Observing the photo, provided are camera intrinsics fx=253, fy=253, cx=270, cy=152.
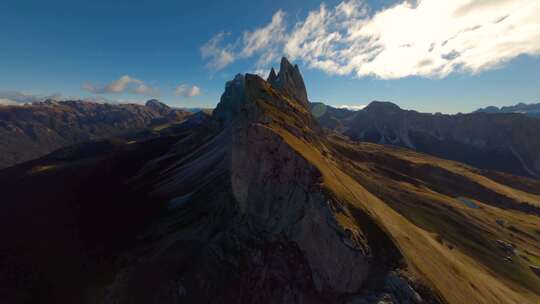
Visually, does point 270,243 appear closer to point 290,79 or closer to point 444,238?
point 444,238

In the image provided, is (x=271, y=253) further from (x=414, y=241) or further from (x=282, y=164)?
(x=414, y=241)

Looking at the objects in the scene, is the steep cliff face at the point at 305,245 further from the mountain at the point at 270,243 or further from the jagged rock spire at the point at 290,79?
the jagged rock spire at the point at 290,79

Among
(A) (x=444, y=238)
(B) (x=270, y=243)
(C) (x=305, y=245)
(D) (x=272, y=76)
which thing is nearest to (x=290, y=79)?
(D) (x=272, y=76)

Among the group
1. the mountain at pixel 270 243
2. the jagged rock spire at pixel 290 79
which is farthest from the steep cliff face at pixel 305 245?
the jagged rock spire at pixel 290 79

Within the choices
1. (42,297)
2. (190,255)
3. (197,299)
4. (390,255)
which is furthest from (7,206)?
(390,255)

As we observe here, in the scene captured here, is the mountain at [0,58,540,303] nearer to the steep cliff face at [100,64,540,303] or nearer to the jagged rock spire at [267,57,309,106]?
the steep cliff face at [100,64,540,303]

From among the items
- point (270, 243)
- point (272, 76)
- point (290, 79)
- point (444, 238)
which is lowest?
point (444, 238)

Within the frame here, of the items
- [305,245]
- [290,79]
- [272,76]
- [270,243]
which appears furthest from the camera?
[272,76]

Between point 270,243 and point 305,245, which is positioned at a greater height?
point 305,245
